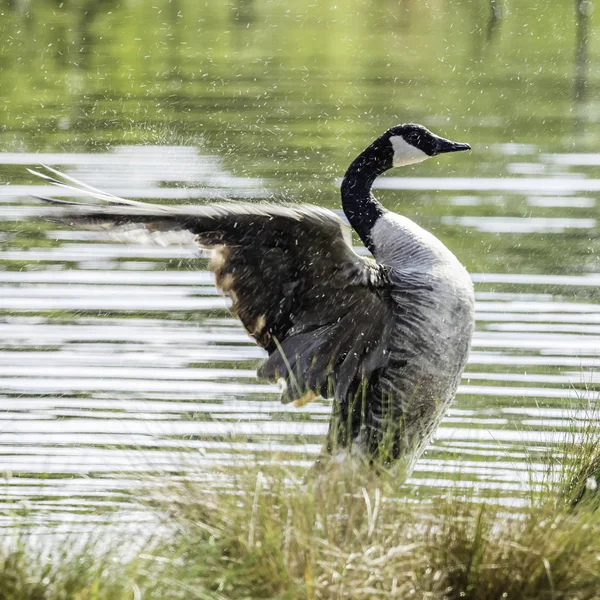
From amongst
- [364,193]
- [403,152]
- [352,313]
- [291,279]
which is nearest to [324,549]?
[291,279]

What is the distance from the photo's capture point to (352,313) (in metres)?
6.73

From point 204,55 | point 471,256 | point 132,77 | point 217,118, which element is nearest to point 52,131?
point 217,118

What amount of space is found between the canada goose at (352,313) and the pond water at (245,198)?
27 centimetres

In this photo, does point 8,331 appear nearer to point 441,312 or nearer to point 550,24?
point 441,312

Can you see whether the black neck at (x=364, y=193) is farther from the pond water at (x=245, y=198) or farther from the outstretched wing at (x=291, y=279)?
the pond water at (x=245, y=198)

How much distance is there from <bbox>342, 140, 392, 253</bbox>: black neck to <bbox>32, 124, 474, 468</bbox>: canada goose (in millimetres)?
211

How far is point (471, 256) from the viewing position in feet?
40.7

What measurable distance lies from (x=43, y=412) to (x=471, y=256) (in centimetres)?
541

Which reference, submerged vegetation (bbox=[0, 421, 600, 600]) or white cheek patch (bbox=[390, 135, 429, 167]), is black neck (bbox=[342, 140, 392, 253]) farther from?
submerged vegetation (bbox=[0, 421, 600, 600])

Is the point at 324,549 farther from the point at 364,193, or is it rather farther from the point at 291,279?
the point at 364,193

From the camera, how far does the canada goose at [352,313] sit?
20.6 feet

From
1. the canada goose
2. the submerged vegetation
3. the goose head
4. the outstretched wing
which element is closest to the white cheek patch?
the goose head

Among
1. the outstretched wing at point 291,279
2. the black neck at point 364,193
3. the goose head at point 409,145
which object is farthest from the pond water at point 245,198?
the goose head at point 409,145

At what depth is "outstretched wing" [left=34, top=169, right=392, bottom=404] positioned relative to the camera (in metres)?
5.97
